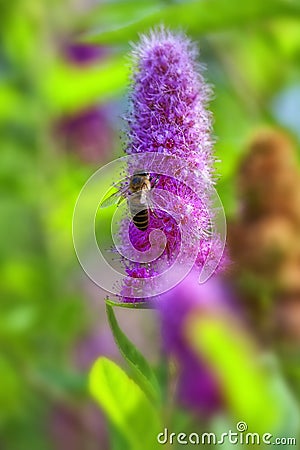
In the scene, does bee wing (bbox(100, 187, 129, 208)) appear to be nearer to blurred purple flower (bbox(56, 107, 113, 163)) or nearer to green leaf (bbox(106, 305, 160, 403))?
green leaf (bbox(106, 305, 160, 403))

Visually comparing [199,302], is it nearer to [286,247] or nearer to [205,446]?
[286,247]

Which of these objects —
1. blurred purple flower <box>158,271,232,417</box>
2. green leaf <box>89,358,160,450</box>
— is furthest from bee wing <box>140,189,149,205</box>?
blurred purple flower <box>158,271,232,417</box>

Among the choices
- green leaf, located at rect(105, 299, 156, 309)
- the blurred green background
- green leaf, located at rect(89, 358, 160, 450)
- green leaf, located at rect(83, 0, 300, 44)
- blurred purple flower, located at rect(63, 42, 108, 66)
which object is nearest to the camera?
green leaf, located at rect(105, 299, 156, 309)

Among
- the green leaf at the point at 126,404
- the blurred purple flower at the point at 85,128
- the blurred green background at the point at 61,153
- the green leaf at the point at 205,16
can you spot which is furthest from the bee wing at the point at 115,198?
the blurred purple flower at the point at 85,128

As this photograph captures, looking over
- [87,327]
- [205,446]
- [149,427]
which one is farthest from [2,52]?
[149,427]

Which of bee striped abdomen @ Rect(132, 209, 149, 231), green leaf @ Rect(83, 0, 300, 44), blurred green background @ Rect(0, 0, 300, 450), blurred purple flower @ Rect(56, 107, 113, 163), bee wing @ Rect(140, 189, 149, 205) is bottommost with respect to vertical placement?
bee striped abdomen @ Rect(132, 209, 149, 231)

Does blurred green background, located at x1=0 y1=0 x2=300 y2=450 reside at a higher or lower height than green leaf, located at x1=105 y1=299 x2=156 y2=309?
higher

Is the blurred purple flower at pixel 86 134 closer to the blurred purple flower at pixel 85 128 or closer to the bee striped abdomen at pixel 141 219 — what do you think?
the blurred purple flower at pixel 85 128
